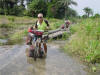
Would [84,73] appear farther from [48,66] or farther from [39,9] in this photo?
[39,9]

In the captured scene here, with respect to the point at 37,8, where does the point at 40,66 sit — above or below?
below

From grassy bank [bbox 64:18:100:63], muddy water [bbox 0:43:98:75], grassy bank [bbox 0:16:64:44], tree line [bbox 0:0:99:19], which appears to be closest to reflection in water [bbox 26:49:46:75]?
muddy water [bbox 0:43:98:75]

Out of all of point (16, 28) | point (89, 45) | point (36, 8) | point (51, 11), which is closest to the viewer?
point (89, 45)

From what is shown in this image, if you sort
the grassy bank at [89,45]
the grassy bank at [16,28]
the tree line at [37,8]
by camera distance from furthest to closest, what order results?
1. the tree line at [37,8]
2. the grassy bank at [16,28]
3. the grassy bank at [89,45]

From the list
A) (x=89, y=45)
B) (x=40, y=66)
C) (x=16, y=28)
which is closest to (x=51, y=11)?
(x=16, y=28)

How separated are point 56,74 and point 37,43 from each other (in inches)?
74.2

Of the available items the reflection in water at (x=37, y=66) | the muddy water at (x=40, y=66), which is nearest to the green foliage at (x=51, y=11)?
the muddy water at (x=40, y=66)

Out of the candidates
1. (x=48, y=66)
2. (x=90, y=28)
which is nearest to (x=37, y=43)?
(x=48, y=66)

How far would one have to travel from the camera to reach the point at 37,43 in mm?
6895

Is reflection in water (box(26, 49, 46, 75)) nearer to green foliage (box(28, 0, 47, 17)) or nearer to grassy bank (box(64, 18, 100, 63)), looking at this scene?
grassy bank (box(64, 18, 100, 63))

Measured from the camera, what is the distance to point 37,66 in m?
6.25

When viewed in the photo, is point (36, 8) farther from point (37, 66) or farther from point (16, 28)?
point (37, 66)

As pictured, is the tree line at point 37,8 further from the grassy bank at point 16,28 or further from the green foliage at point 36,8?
the grassy bank at point 16,28

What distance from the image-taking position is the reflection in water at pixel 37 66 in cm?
560
